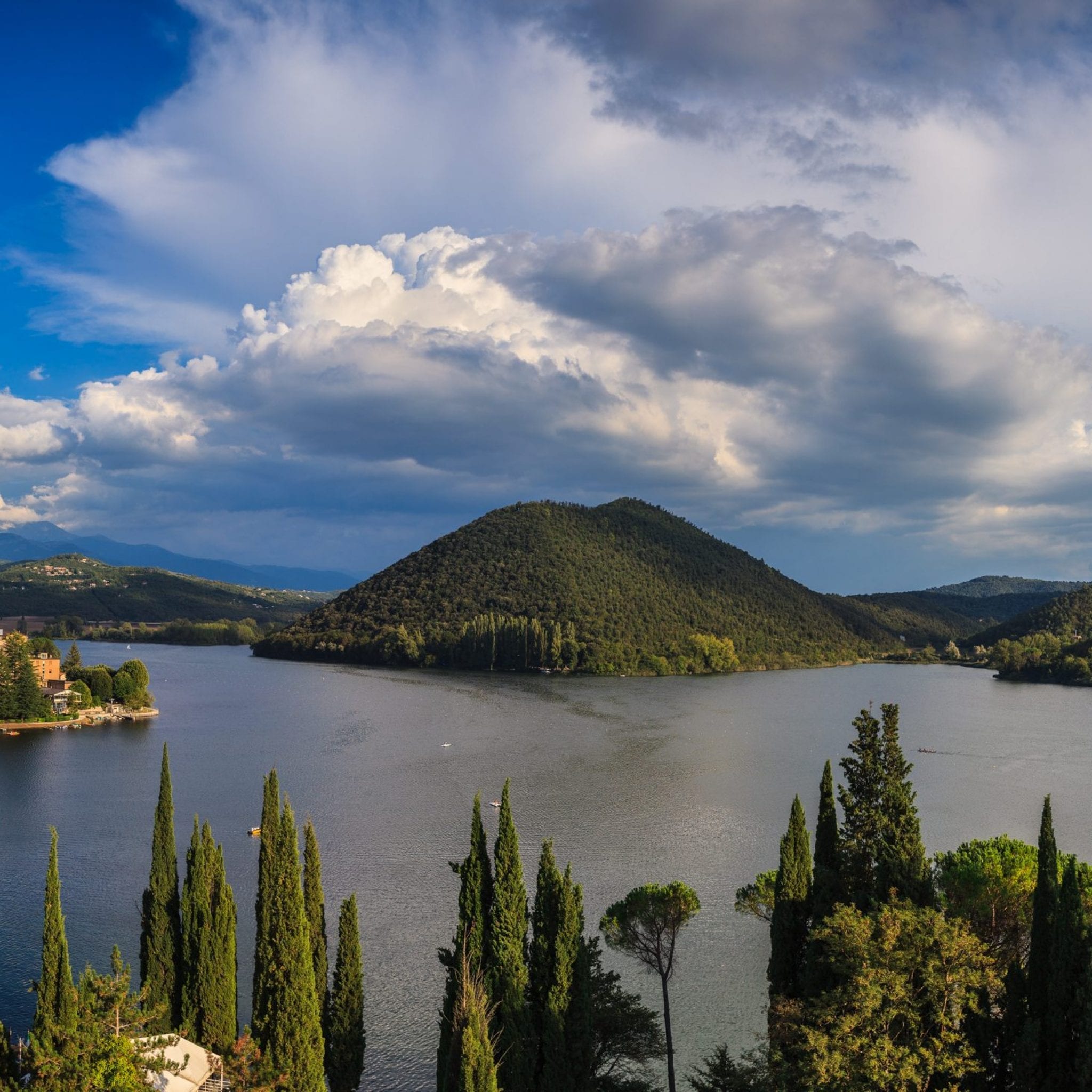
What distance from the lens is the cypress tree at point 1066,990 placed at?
44.7ft

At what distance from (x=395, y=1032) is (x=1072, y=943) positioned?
47.7ft

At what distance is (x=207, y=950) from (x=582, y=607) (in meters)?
108

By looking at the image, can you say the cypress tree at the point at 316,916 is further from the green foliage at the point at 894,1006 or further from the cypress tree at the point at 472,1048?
the green foliage at the point at 894,1006

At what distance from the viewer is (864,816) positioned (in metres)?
18.0

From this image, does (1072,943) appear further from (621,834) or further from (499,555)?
(499,555)

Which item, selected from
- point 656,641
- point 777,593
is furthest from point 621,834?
point 777,593

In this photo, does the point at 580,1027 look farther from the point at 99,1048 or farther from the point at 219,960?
the point at 99,1048

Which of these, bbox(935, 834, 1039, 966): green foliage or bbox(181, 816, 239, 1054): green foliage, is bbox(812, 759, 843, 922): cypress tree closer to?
bbox(935, 834, 1039, 966): green foliage

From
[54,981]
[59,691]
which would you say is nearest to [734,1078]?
[54,981]

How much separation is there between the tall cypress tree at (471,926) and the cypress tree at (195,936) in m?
4.50

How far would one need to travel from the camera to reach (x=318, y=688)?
290 feet

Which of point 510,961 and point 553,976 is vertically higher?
point 510,961

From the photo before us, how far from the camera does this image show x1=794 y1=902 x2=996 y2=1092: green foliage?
13.5 meters

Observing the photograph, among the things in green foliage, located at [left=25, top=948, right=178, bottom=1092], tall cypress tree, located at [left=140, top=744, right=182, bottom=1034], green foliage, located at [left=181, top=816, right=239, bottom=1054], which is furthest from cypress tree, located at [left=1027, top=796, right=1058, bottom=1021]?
tall cypress tree, located at [left=140, top=744, right=182, bottom=1034]
